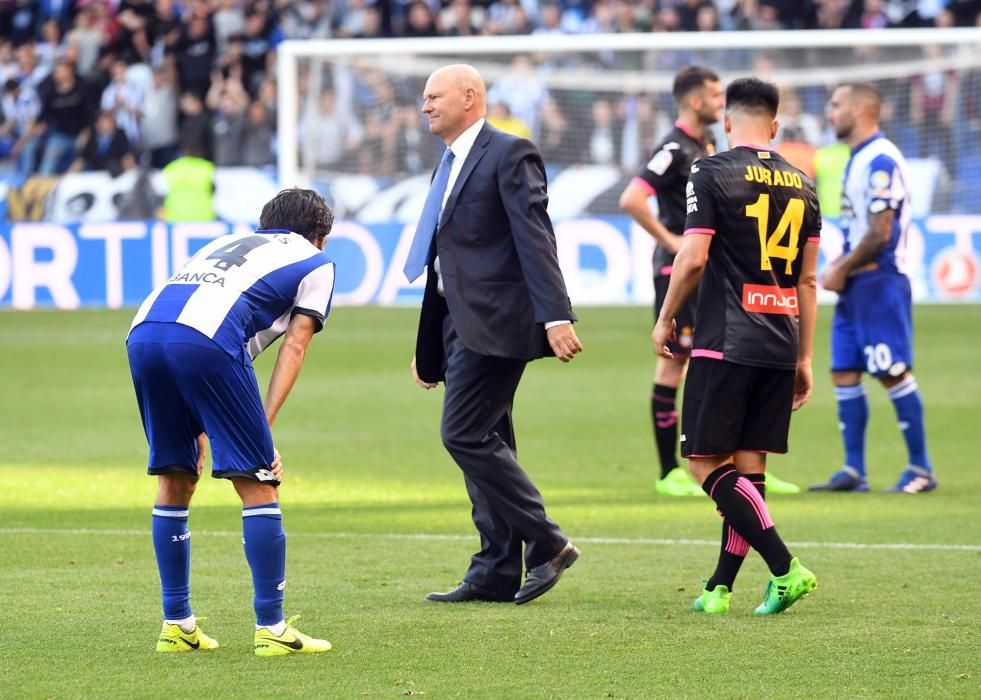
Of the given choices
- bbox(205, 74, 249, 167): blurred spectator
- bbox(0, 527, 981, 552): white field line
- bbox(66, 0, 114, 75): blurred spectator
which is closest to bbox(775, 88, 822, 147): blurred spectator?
bbox(205, 74, 249, 167): blurred spectator

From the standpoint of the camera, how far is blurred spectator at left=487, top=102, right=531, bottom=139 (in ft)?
71.7

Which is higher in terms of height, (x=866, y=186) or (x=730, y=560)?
(x=866, y=186)

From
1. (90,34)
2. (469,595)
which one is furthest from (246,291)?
(90,34)

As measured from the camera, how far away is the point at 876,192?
9.72 m

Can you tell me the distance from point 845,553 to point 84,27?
22855mm

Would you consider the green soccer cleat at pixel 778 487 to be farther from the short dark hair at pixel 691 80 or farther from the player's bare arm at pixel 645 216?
the short dark hair at pixel 691 80

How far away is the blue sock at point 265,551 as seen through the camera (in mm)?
5578

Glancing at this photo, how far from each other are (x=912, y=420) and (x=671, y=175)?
1.96 metres

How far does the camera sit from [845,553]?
7.85 m

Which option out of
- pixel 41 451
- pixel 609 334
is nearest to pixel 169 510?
pixel 41 451

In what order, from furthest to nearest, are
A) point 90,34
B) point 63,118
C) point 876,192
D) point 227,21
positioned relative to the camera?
point 90,34 < point 227,21 < point 63,118 < point 876,192

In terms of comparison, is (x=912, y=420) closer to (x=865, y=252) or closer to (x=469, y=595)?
(x=865, y=252)

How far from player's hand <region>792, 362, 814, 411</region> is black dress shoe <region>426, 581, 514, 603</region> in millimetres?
1324

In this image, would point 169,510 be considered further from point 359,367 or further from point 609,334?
point 609,334
